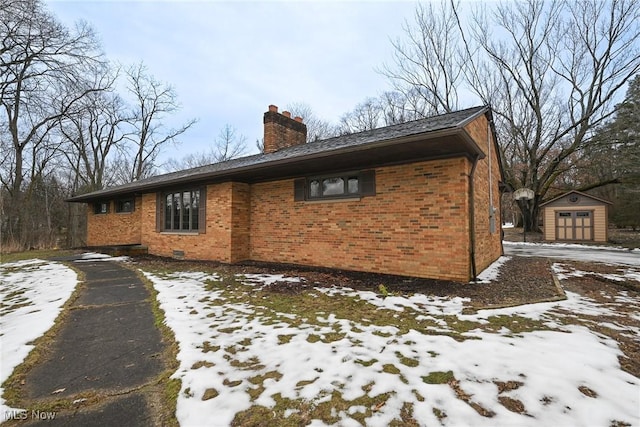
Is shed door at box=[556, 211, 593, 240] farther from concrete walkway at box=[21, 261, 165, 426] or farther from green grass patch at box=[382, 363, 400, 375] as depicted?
concrete walkway at box=[21, 261, 165, 426]

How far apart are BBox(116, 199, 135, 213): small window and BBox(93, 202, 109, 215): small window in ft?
4.40

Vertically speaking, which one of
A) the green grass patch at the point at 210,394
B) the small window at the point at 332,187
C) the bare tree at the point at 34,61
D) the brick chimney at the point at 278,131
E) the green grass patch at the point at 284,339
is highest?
the bare tree at the point at 34,61

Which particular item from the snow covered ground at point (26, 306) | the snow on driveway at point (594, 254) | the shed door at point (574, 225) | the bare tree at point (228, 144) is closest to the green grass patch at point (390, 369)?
the snow covered ground at point (26, 306)

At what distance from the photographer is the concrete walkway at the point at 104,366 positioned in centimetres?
191

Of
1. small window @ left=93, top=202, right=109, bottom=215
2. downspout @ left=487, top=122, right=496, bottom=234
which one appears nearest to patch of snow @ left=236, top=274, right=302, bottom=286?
downspout @ left=487, top=122, right=496, bottom=234

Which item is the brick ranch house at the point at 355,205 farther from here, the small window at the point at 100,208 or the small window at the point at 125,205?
the small window at the point at 100,208

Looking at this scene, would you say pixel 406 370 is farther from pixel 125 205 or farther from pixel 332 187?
pixel 125 205

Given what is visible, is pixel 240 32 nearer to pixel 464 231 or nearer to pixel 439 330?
pixel 464 231

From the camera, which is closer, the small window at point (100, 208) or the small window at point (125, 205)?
the small window at point (125, 205)

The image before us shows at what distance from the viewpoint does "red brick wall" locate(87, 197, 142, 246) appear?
501 inches

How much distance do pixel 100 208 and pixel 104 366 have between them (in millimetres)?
16259

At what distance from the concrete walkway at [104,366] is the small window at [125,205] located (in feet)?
32.9

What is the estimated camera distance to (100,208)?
15102 millimetres

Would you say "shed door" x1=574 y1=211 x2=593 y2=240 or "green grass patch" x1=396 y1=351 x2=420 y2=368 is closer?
"green grass patch" x1=396 y1=351 x2=420 y2=368
